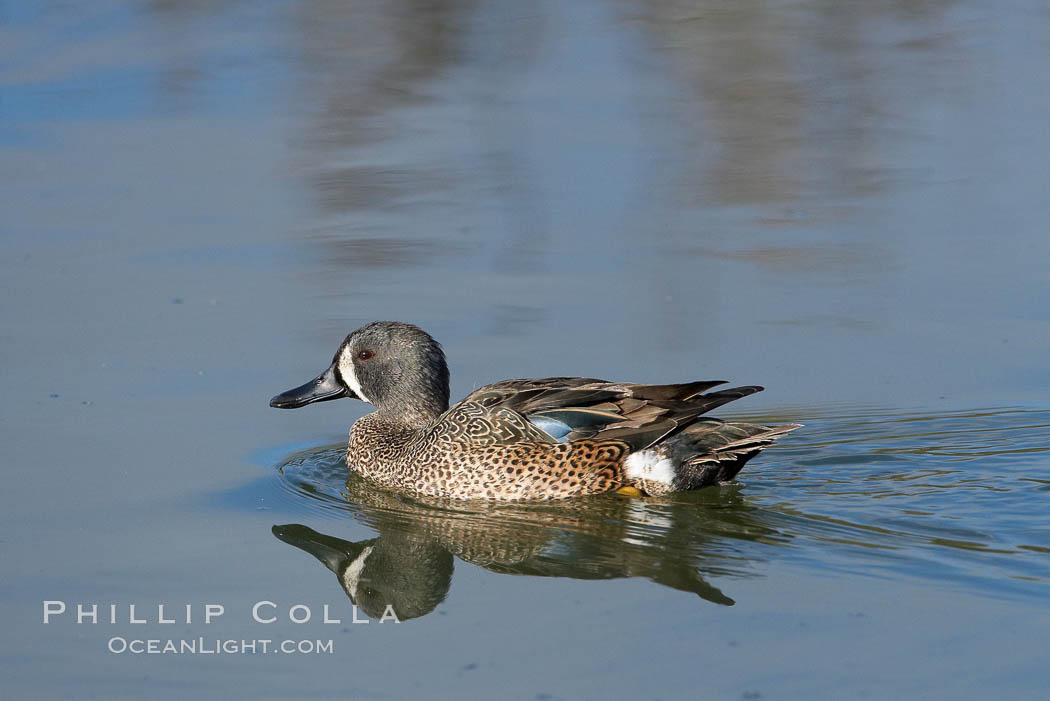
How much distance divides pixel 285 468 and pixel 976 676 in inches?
145

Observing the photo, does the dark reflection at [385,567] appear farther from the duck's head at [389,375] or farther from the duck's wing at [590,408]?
the duck's head at [389,375]

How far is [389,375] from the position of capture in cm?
807

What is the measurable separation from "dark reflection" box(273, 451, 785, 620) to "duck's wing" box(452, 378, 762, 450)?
318mm

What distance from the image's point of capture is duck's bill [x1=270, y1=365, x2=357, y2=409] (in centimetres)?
782

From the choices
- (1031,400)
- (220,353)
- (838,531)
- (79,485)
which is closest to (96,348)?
(220,353)

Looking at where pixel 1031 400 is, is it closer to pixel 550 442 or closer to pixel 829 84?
pixel 550 442

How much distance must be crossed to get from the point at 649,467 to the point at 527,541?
81cm

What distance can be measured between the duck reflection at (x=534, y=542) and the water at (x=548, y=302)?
0.03 m

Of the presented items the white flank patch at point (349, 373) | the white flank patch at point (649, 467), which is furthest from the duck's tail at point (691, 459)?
the white flank patch at point (349, 373)

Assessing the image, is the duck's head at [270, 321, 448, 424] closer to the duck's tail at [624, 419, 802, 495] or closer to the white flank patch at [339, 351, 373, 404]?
the white flank patch at [339, 351, 373, 404]

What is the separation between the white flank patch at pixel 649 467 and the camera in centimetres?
721

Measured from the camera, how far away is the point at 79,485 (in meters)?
7.15

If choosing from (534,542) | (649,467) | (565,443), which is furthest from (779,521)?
A: (565,443)

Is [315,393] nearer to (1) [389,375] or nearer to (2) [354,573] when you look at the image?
(1) [389,375]
